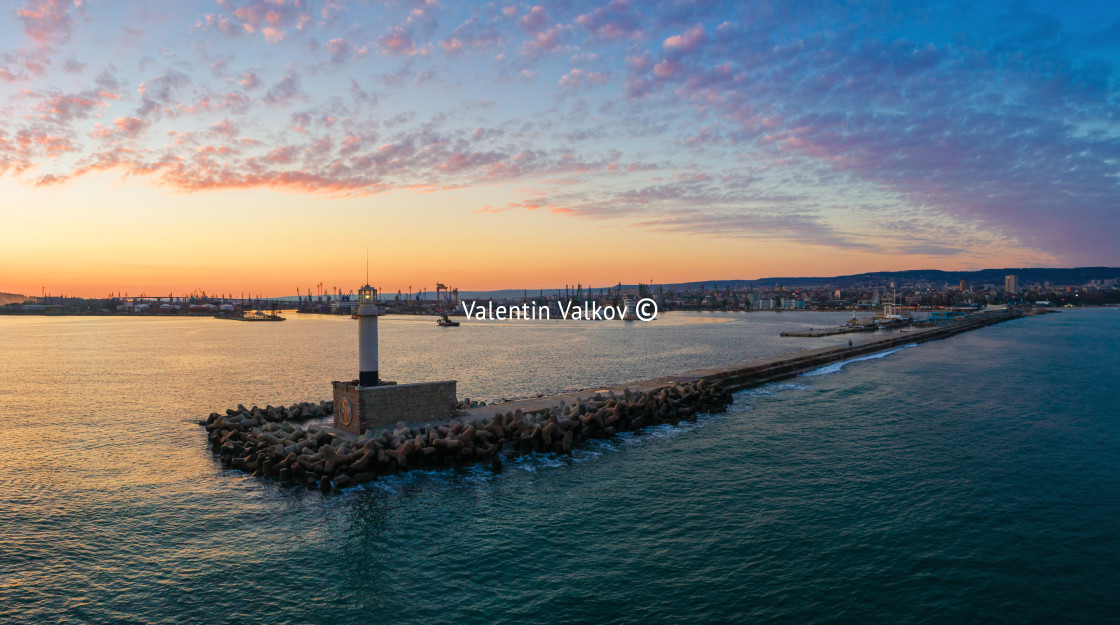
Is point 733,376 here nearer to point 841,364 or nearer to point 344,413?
point 841,364

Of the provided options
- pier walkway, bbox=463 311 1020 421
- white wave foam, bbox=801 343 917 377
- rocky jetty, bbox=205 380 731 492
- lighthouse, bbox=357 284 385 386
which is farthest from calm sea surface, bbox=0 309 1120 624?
white wave foam, bbox=801 343 917 377

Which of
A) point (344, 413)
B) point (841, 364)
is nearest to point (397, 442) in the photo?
point (344, 413)

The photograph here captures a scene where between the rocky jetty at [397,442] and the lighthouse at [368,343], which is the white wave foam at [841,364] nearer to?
the rocky jetty at [397,442]

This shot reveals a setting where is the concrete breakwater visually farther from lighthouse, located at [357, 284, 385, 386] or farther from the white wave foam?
the white wave foam

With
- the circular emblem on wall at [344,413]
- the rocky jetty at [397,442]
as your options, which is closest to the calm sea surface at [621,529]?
the rocky jetty at [397,442]

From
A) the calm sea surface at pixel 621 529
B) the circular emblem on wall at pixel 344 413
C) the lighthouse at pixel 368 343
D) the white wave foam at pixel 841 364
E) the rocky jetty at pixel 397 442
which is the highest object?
the lighthouse at pixel 368 343

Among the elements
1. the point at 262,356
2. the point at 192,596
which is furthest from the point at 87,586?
the point at 262,356

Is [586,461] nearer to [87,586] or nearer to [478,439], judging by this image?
[478,439]
